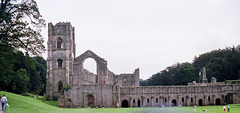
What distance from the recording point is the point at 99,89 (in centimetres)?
5409

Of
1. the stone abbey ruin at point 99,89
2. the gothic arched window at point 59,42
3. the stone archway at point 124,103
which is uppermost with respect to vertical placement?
the gothic arched window at point 59,42

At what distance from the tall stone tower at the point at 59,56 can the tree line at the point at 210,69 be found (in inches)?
1523

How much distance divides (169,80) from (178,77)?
908cm

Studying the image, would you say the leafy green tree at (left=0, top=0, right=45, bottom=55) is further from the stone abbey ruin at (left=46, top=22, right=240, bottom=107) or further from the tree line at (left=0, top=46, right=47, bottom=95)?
the stone abbey ruin at (left=46, top=22, right=240, bottom=107)

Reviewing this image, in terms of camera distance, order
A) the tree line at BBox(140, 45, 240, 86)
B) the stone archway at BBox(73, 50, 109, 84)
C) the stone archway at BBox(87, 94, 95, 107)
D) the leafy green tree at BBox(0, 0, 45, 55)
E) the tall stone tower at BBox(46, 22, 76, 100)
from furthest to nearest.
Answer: the tree line at BBox(140, 45, 240, 86)
the tall stone tower at BBox(46, 22, 76, 100)
the stone archway at BBox(73, 50, 109, 84)
the stone archway at BBox(87, 94, 95, 107)
the leafy green tree at BBox(0, 0, 45, 55)

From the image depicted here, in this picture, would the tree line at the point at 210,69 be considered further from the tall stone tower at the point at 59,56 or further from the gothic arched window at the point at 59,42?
the gothic arched window at the point at 59,42

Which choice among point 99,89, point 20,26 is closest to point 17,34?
point 20,26

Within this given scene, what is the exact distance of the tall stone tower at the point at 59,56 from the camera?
5950cm

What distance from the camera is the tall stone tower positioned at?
59.5 metres

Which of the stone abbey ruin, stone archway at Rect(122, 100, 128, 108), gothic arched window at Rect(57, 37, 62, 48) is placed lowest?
stone archway at Rect(122, 100, 128, 108)

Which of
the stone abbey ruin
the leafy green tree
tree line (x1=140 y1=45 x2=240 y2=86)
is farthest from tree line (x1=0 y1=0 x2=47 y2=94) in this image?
tree line (x1=140 y1=45 x2=240 y2=86)

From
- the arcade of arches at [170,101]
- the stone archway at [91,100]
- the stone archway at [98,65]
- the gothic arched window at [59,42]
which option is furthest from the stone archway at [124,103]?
the gothic arched window at [59,42]

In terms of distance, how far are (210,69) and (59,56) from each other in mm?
41545

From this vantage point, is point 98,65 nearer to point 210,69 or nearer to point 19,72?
point 19,72
